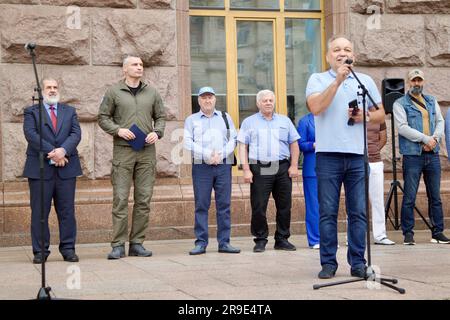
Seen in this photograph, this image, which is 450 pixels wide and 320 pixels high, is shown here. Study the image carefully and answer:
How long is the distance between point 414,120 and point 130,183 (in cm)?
379

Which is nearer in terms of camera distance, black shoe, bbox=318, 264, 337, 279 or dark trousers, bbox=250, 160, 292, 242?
black shoe, bbox=318, 264, 337, 279

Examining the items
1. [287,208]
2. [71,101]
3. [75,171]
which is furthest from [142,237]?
[71,101]

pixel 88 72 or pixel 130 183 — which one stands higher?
pixel 88 72

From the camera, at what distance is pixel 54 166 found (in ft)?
31.7

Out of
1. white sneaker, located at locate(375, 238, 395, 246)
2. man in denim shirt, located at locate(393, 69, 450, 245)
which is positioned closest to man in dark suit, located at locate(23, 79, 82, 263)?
white sneaker, located at locate(375, 238, 395, 246)

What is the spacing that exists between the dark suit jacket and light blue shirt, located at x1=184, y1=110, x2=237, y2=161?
4.44ft

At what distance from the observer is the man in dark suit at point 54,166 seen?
9.59m

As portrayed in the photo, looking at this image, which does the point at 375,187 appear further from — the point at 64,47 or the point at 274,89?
the point at 64,47

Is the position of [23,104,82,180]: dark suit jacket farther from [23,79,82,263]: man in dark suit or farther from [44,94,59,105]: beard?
[44,94,59,105]: beard

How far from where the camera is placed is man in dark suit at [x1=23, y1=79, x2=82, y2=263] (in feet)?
31.4

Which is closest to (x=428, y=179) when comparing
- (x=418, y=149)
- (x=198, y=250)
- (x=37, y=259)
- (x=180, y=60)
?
(x=418, y=149)

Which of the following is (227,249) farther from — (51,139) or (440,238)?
(440,238)
